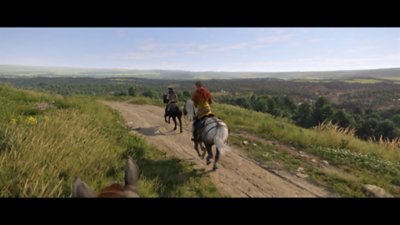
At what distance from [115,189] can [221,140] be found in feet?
16.9

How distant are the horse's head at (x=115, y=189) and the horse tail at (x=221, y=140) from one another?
486cm

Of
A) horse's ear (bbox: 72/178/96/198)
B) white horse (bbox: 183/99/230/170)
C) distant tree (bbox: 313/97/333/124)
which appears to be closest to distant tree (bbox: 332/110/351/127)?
distant tree (bbox: 313/97/333/124)

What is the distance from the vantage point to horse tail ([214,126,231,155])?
6766mm

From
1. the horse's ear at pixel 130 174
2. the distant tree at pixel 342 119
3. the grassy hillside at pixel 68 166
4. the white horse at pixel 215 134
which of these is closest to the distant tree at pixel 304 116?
the distant tree at pixel 342 119

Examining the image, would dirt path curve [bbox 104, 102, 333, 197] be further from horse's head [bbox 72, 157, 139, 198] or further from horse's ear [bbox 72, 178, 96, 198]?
horse's ear [bbox 72, 178, 96, 198]

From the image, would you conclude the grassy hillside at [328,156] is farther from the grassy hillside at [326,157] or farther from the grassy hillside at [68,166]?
the grassy hillside at [68,166]

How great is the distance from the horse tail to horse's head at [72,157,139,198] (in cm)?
486

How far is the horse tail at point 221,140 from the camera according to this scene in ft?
22.2

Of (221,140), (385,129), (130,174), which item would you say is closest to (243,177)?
(221,140)

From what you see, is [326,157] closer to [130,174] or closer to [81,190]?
[130,174]

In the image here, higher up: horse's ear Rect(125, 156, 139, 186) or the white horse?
horse's ear Rect(125, 156, 139, 186)
